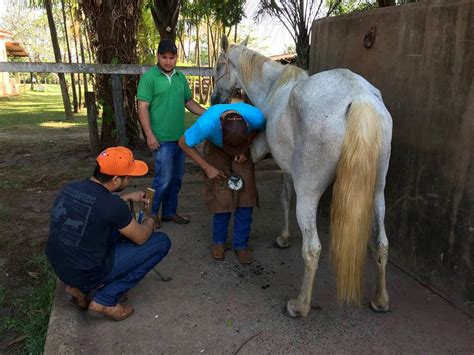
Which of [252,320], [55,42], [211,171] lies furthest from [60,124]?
[252,320]

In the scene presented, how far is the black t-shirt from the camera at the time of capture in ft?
6.66

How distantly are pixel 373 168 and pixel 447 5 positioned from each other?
4.20 feet

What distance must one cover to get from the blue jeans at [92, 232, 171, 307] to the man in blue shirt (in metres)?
0.79

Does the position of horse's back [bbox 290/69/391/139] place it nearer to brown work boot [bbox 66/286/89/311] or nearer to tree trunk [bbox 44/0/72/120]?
brown work boot [bbox 66/286/89/311]

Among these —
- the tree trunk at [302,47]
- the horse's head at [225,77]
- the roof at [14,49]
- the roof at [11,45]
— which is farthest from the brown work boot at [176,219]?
the roof at [14,49]

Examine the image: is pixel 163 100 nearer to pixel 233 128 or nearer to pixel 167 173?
pixel 167 173

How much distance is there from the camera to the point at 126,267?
91.0 inches

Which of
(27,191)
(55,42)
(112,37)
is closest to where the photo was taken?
(27,191)

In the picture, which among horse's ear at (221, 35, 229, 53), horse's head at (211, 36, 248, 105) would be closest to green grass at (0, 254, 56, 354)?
horse's head at (211, 36, 248, 105)

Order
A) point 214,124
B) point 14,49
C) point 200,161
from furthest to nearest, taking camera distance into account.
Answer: point 14,49 < point 200,161 < point 214,124

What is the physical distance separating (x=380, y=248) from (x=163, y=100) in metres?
2.27

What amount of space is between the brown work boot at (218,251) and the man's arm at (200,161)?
636 millimetres

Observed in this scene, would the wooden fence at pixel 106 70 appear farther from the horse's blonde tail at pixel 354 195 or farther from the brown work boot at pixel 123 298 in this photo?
the horse's blonde tail at pixel 354 195

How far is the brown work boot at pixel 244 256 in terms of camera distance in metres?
3.12
